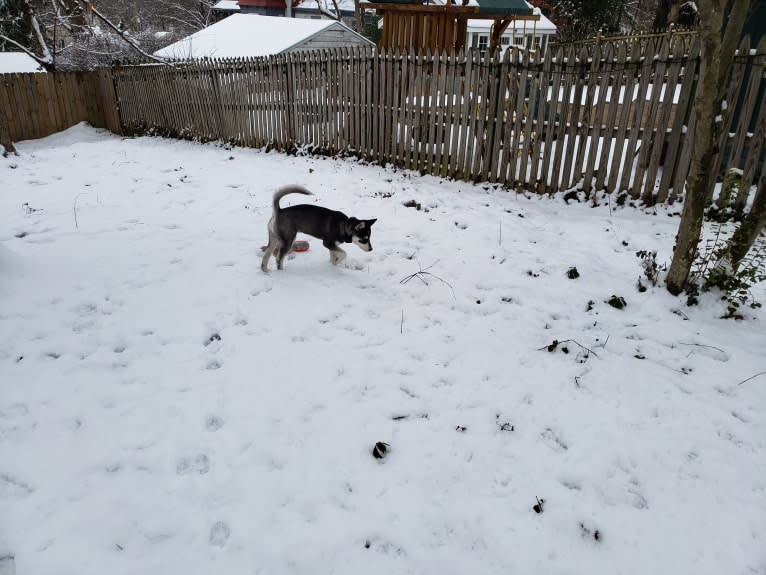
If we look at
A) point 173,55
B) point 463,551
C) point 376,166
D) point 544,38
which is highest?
point 544,38

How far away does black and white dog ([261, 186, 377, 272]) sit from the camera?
4.44 metres

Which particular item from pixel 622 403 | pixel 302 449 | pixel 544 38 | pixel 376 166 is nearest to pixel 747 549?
pixel 622 403

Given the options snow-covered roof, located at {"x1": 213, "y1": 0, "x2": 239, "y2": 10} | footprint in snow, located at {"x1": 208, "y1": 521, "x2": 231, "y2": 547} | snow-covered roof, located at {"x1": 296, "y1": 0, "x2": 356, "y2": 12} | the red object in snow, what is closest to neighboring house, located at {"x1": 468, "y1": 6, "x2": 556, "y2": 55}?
snow-covered roof, located at {"x1": 296, "y1": 0, "x2": 356, "y2": 12}

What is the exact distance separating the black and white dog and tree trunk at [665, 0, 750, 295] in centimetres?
279

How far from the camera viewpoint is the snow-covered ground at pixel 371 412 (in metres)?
2.12

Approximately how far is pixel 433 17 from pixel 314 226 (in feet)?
37.6

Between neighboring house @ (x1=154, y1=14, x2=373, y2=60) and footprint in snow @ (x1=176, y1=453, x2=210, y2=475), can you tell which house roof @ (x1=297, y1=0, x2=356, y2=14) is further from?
footprint in snow @ (x1=176, y1=453, x2=210, y2=475)

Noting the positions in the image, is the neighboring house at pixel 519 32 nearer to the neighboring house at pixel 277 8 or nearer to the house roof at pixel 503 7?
the neighboring house at pixel 277 8

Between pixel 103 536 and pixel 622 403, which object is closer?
pixel 103 536

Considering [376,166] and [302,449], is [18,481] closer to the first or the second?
[302,449]

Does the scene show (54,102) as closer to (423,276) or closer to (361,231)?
(361,231)

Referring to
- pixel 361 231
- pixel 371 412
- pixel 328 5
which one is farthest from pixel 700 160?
pixel 328 5

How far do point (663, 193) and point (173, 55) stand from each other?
17.6 m

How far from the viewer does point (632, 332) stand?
12.1ft
